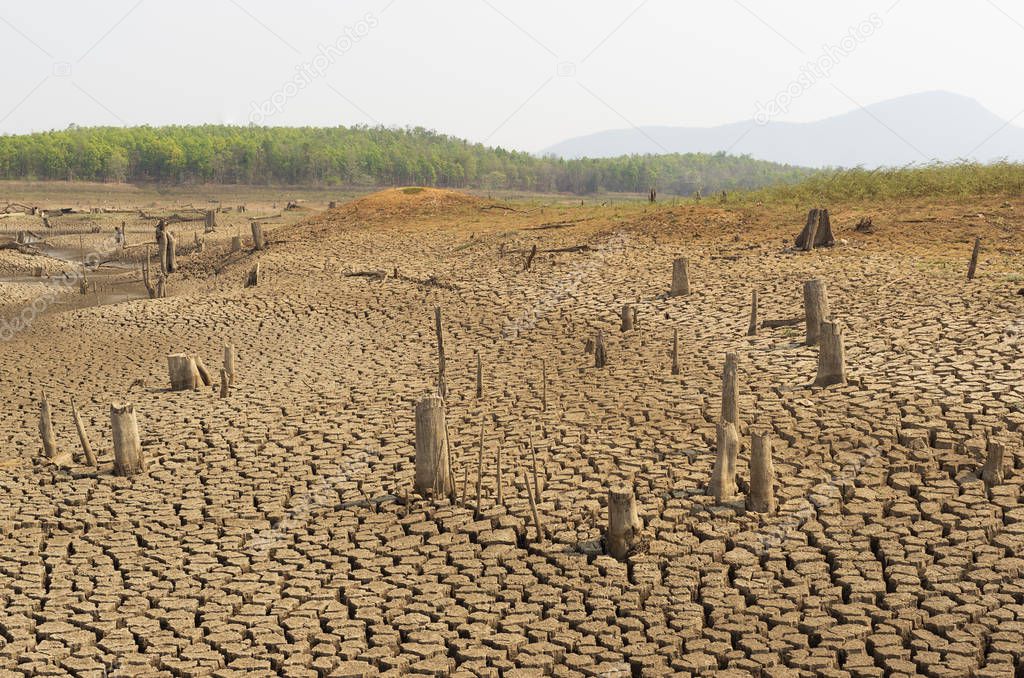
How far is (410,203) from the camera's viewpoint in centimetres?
3102

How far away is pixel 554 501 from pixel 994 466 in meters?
3.94

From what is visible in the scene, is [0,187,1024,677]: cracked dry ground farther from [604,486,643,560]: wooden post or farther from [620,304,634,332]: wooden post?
[620,304,634,332]: wooden post

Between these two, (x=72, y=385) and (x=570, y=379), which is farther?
(x=72, y=385)

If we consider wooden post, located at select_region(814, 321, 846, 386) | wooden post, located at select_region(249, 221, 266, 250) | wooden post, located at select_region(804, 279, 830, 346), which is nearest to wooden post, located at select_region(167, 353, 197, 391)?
wooden post, located at select_region(814, 321, 846, 386)

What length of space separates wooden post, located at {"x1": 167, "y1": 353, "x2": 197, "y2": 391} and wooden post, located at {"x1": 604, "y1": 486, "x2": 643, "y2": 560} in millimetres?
8084

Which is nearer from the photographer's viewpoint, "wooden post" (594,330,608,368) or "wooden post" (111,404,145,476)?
"wooden post" (111,404,145,476)

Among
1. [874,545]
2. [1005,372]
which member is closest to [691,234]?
[1005,372]

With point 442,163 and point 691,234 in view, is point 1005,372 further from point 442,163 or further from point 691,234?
point 442,163

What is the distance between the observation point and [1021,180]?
2148 cm

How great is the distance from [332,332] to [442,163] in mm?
76842

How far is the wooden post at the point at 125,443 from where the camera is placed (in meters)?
10.5

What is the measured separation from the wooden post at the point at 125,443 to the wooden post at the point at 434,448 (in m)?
3.38

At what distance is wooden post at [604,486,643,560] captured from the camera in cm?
793

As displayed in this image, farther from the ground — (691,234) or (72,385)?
(691,234)
